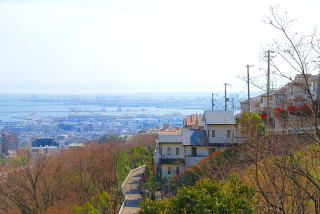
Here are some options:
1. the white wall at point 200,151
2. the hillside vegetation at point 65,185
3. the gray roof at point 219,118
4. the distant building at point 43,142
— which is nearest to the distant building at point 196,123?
the gray roof at point 219,118

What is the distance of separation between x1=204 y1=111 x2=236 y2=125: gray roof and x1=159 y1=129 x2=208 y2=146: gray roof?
2.70ft

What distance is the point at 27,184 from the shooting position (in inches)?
598

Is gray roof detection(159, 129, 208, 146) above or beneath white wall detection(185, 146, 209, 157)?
above

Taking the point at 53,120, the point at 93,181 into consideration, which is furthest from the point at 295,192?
the point at 53,120

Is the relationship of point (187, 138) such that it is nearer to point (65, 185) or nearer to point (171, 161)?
point (171, 161)

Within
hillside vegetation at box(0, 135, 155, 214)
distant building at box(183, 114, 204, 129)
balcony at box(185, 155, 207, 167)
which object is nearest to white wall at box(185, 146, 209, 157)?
balcony at box(185, 155, 207, 167)

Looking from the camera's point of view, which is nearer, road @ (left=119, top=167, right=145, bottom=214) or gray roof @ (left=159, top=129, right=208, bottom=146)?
road @ (left=119, top=167, right=145, bottom=214)

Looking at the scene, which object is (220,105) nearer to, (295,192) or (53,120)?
(295,192)

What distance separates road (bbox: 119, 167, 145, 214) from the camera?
1446cm

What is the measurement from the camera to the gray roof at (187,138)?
17.2 m

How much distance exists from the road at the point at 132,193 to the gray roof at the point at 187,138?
2.81 metres

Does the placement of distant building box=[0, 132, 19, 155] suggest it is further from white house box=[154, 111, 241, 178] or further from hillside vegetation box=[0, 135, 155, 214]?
white house box=[154, 111, 241, 178]

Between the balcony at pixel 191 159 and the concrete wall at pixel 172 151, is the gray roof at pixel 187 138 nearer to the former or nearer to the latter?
the concrete wall at pixel 172 151

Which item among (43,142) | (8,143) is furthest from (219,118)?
(43,142)
